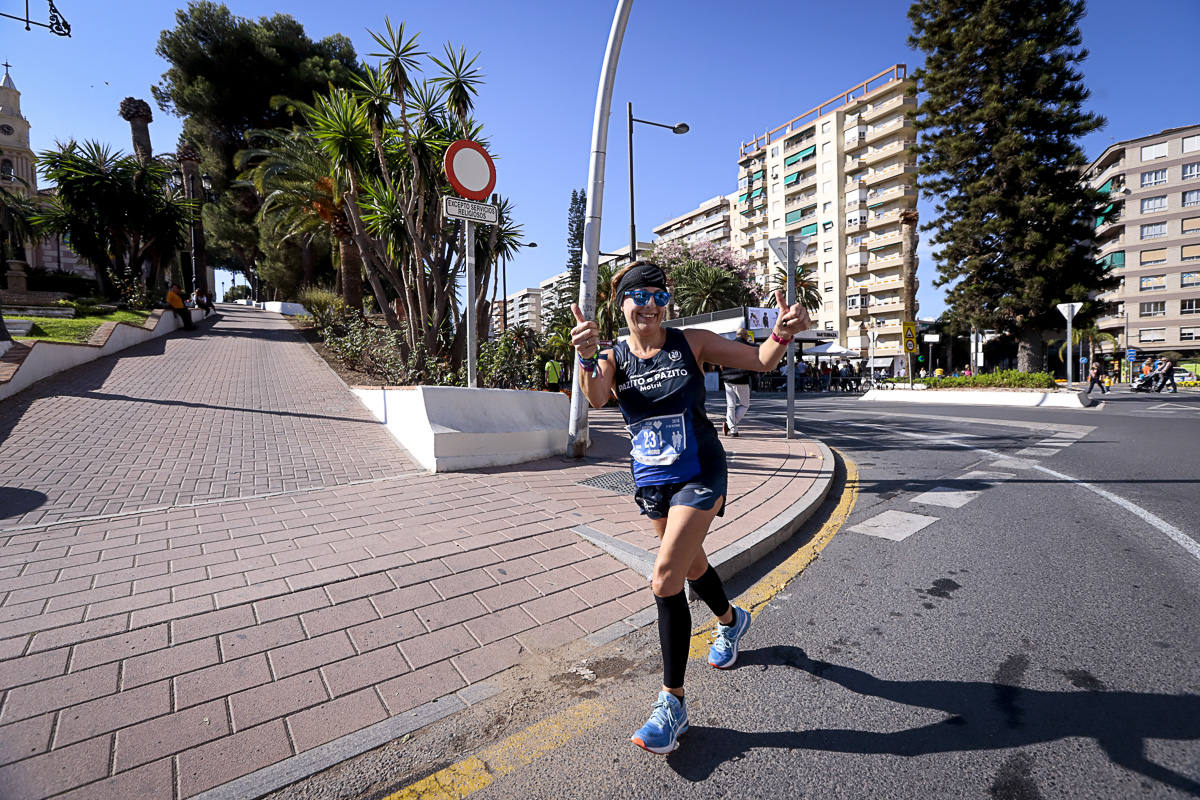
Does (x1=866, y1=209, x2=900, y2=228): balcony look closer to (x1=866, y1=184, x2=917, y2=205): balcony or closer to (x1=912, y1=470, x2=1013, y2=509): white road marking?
(x1=866, y1=184, x2=917, y2=205): balcony

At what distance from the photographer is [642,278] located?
241cm

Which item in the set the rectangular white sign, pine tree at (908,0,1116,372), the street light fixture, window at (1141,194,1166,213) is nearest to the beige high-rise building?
window at (1141,194,1166,213)

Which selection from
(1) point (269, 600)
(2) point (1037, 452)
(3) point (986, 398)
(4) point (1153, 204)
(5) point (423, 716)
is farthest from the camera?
(4) point (1153, 204)

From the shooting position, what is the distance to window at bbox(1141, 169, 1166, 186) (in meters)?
49.3

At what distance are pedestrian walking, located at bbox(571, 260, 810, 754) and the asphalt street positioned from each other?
231 millimetres

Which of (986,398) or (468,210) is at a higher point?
(468,210)

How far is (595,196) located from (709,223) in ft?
255

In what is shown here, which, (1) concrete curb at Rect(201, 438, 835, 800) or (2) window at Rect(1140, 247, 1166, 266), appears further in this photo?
(2) window at Rect(1140, 247, 1166, 266)

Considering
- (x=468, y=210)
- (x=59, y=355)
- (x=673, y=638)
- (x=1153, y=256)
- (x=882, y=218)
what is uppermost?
(x=882, y=218)

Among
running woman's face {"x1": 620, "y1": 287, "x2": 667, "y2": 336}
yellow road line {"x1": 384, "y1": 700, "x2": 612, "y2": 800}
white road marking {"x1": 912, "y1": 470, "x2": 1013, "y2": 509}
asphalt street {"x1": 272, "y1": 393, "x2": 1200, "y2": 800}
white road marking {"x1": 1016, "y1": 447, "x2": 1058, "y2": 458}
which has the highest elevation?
running woman's face {"x1": 620, "y1": 287, "x2": 667, "y2": 336}

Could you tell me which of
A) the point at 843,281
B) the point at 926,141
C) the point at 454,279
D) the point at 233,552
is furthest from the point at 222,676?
the point at 843,281

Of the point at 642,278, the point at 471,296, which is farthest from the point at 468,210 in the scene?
the point at 642,278

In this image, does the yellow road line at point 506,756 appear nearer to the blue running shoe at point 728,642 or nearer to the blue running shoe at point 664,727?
the blue running shoe at point 664,727

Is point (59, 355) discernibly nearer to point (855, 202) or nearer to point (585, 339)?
point (585, 339)
